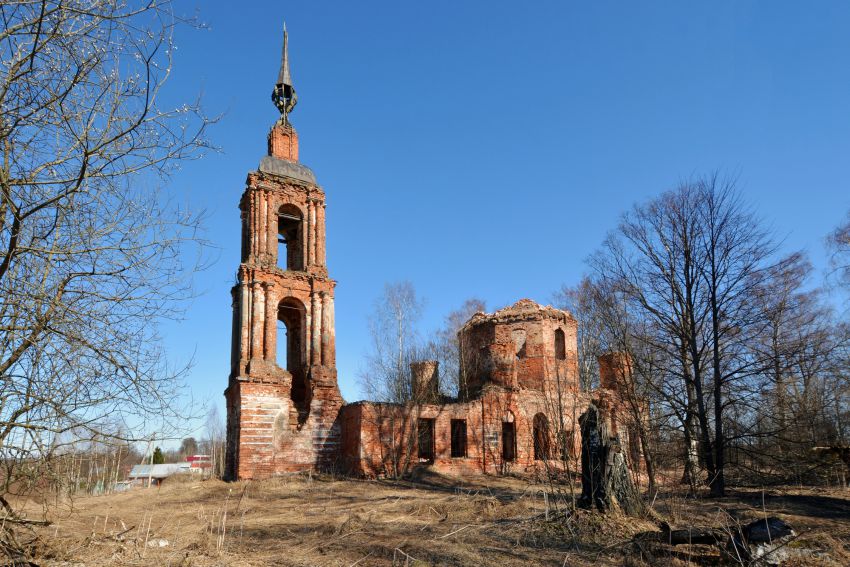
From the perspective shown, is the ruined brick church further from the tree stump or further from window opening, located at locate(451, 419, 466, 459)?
the tree stump

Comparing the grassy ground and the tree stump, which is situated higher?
the tree stump

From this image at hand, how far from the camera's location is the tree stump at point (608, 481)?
8695 mm

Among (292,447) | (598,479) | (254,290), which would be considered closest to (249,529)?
(598,479)

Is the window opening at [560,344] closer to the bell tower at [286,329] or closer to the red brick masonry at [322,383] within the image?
the red brick masonry at [322,383]

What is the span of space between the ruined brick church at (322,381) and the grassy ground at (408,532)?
19.0 feet

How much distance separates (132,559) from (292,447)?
13.3 m

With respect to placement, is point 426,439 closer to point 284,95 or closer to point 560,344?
point 560,344

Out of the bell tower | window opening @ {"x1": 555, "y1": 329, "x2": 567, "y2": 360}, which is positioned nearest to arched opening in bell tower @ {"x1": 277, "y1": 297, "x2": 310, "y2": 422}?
the bell tower

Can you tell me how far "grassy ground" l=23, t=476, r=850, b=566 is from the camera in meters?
7.12

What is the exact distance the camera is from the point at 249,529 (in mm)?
10141

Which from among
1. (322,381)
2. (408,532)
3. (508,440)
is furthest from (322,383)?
(408,532)

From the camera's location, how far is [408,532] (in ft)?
29.9

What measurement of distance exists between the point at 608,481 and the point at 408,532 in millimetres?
3074

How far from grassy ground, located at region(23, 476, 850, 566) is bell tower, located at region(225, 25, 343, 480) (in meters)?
5.56
